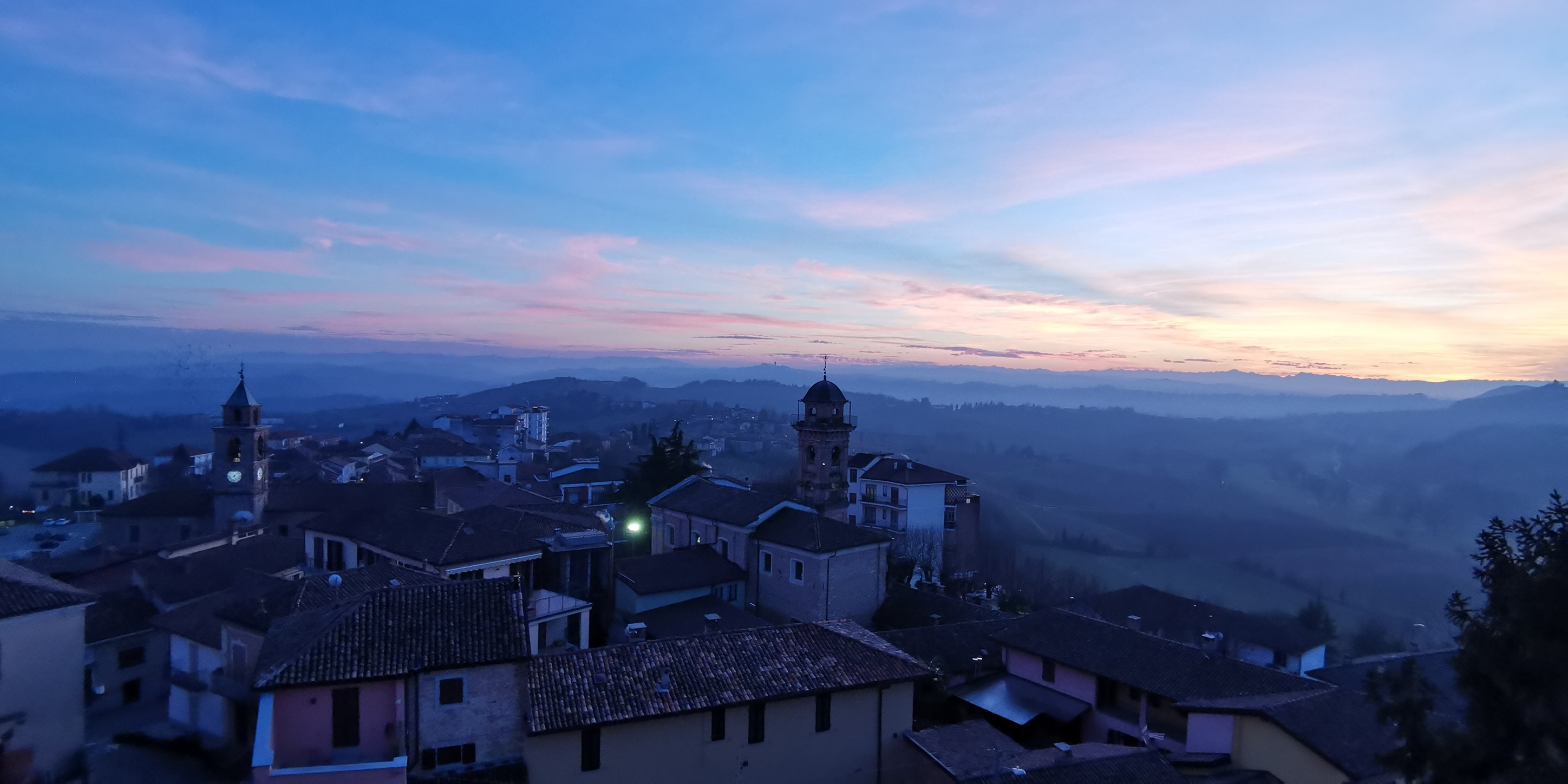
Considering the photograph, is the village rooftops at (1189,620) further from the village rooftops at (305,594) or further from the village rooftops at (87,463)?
the village rooftops at (87,463)

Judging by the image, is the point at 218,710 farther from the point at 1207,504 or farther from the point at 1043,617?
the point at 1207,504

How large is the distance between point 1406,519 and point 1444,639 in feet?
95.8

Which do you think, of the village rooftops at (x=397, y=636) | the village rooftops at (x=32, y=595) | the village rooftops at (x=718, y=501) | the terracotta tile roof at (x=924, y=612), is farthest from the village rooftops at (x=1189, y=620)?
the village rooftops at (x=32, y=595)

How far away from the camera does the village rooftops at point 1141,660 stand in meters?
17.2

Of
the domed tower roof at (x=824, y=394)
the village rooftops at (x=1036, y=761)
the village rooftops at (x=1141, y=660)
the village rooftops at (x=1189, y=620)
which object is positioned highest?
the domed tower roof at (x=824, y=394)

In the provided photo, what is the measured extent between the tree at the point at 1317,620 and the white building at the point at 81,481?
230 feet

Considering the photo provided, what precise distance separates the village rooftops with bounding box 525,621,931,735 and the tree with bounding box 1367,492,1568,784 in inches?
344

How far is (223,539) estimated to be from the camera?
3016 cm

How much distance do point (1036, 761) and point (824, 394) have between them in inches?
798

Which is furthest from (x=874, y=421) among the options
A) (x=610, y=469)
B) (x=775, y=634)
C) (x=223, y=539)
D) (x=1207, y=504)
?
(x=775, y=634)

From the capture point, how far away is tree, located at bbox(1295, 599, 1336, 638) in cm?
3428

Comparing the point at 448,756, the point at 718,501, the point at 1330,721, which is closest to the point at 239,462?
the point at 718,501

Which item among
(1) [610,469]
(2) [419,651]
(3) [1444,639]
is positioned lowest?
(3) [1444,639]

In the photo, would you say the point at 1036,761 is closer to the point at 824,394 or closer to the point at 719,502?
the point at 719,502
